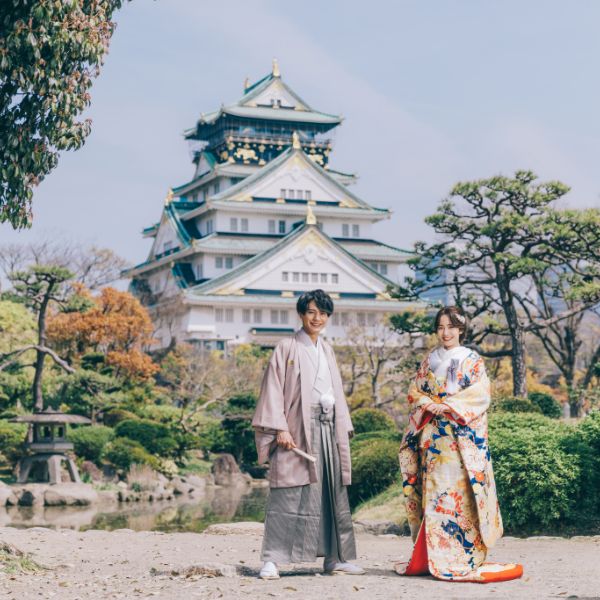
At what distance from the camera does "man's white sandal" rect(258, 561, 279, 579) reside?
6484 mm

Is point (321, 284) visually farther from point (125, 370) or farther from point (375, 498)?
point (375, 498)

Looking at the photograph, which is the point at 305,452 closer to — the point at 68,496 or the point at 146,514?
the point at 146,514

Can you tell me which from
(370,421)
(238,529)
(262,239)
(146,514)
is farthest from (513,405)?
(262,239)

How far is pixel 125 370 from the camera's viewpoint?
2922 cm

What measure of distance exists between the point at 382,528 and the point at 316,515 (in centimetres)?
547

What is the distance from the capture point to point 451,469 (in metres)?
6.60

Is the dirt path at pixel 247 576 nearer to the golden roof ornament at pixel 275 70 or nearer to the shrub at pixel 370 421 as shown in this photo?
the shrub at pixel 370 421

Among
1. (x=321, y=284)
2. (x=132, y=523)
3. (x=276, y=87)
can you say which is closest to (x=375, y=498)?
(x=132, y=523)

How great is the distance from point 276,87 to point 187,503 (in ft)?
114

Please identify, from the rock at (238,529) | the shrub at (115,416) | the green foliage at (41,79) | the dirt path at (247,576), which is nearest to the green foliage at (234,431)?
the shrub at (115,416)

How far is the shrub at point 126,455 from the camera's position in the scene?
22.9 meters

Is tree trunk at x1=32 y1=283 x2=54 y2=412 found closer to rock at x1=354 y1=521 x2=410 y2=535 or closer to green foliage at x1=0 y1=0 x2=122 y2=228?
rock at x1=354 y1=521 x2=410 y2=535

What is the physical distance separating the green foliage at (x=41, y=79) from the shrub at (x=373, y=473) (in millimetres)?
7016

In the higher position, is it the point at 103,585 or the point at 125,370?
the point at 125,370
